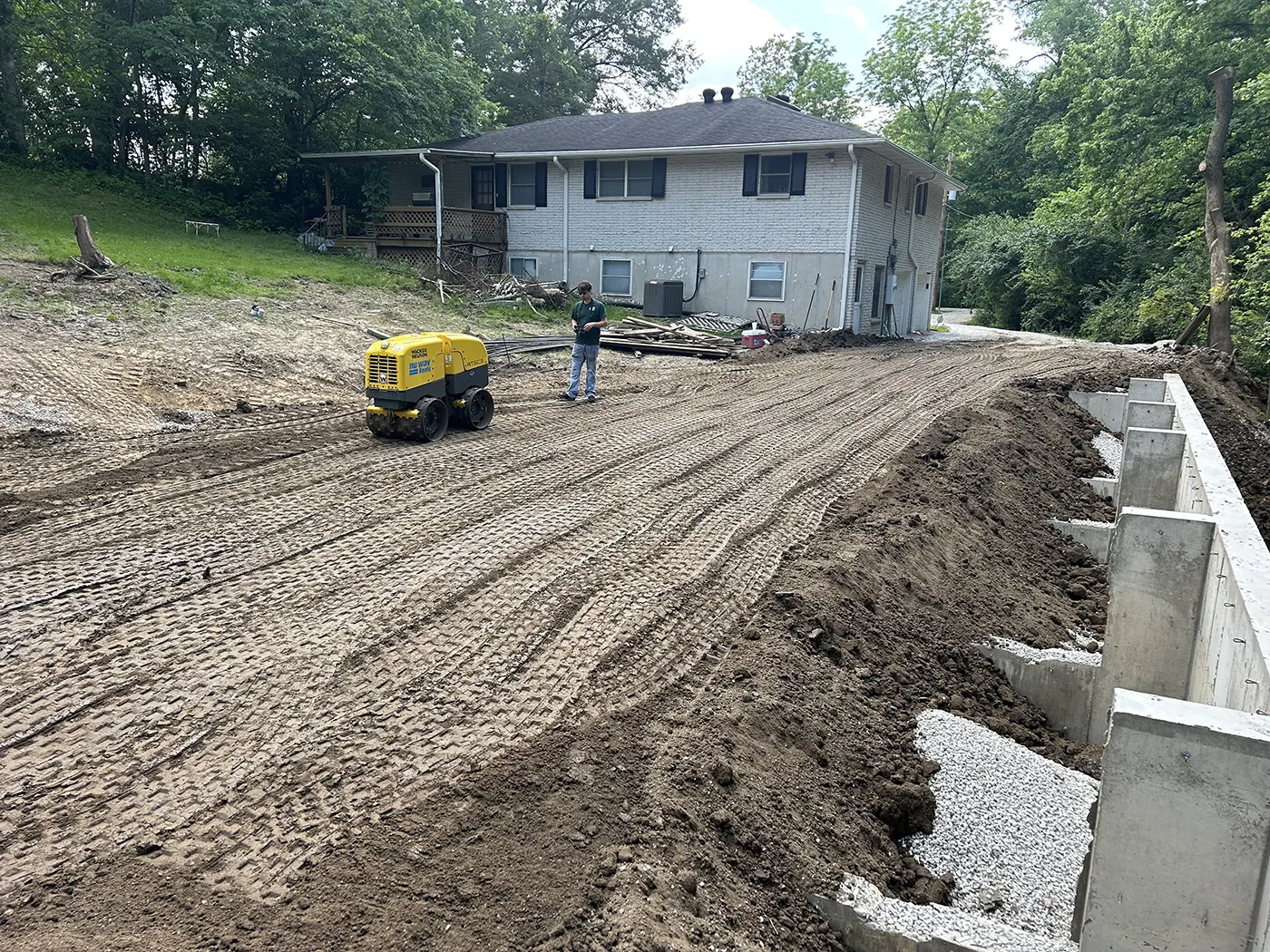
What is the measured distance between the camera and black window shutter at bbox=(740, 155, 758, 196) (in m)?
24.3

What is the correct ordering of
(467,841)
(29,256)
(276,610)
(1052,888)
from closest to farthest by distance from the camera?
1. (467,841)
2. (1052,888)
3. (276,610)
4. (29,256)

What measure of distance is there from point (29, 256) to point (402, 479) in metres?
11.8

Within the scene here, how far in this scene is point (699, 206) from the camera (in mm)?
25203

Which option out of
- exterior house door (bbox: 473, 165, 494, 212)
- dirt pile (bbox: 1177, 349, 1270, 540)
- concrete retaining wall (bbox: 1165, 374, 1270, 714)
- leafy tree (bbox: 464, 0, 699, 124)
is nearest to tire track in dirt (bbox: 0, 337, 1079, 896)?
concrete retaining wall (bbox: 1165, 374, 1270, 714)

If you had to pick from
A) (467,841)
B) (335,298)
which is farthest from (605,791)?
(335,298)

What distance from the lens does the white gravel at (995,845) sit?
370cm

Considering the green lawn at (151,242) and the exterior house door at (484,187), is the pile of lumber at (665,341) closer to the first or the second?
the green lawn at (151,242)

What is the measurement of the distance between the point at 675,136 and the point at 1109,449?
16.6 metres

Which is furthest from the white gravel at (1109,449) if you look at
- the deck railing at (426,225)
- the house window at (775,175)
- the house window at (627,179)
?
the deck railing at (426,225)

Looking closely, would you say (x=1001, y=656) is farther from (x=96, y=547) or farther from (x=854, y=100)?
(x=854, y=100)

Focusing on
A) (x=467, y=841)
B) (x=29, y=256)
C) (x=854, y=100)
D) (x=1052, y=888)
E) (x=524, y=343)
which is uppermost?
(x=854, y=100)

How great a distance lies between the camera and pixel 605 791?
3.91 metres

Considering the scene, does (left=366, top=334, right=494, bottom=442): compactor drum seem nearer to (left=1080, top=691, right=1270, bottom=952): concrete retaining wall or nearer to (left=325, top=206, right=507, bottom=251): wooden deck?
(left=1080, top=691, right=1270, bottom=952): concrete retaining wall

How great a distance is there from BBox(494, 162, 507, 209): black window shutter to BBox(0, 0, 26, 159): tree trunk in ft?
47.9
